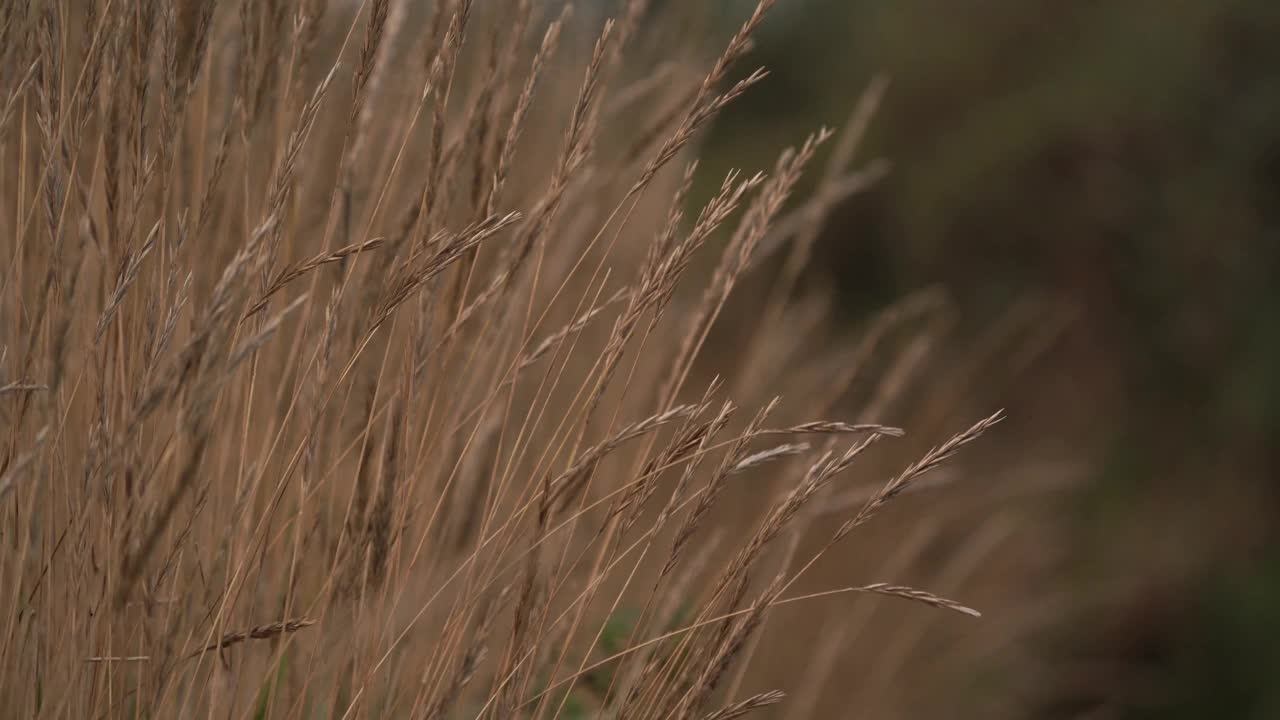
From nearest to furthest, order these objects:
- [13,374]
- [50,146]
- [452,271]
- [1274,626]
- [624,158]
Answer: [50,146]
[13,374]
[452,271]
[624,158]
[1274,626]

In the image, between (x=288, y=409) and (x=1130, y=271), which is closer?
(x=288, y=409)

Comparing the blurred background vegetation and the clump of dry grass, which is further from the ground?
the clump of dry grass

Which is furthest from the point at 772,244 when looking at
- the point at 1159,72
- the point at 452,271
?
the point at 1159,72

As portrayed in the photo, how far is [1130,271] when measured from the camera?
17.4ft

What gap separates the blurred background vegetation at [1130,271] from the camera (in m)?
4.62

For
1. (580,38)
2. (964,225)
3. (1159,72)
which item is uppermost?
(580,38)

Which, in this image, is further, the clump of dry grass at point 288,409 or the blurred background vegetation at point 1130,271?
the blurred background vegetation at point 1130,271

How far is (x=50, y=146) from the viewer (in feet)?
2.65

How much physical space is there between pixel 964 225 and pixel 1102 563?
1837 millimetres

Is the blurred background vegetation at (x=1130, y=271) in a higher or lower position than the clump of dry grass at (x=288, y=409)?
lower

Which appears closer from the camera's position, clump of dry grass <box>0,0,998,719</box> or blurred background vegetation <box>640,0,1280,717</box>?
clump of dry grass <box>0,0,998,719</box>

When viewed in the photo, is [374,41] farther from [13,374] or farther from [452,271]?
[13,374]

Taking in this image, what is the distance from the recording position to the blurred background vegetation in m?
4.62

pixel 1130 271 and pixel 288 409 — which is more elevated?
pixel 288 409
